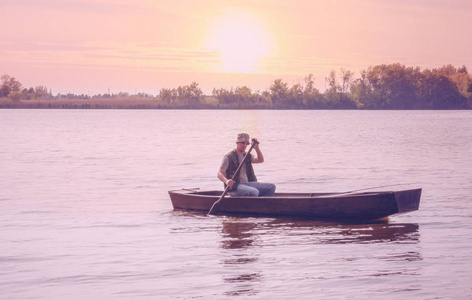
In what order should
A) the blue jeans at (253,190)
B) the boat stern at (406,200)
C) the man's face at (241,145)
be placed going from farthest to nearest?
the blue jeans at (253,190) < the man's face at (241,145) < the boat stern at (406,200)

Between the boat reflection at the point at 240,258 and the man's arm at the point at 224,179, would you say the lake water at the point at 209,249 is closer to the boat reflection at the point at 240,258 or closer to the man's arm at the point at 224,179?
the boat reflection at the point at 240,258

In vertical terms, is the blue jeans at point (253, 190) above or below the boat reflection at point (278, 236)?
above

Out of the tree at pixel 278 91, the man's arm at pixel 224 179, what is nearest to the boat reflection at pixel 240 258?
the man's arm at pixel 224 179

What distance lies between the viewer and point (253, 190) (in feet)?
48.3

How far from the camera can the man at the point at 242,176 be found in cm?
1446

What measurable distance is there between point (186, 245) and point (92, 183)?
469 inches

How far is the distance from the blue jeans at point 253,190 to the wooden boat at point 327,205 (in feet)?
0.55

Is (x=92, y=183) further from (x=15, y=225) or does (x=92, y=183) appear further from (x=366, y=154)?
(x=366, y=154)

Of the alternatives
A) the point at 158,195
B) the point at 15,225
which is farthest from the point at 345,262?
the point at 158,195

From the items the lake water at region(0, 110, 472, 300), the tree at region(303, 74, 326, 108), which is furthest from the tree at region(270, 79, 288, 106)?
the lake water at region(0, 110, 472, 300)

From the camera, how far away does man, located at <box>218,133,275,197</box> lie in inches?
569

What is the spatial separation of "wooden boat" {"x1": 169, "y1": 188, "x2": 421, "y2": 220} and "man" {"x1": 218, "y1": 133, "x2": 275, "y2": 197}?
8.5 inches

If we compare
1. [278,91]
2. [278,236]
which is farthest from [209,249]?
[278,91]

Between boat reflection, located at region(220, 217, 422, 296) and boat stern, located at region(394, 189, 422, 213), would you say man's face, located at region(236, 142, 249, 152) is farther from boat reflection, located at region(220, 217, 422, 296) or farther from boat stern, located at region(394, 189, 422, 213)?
boat stern, located at region(394, 189, 422, 213)
